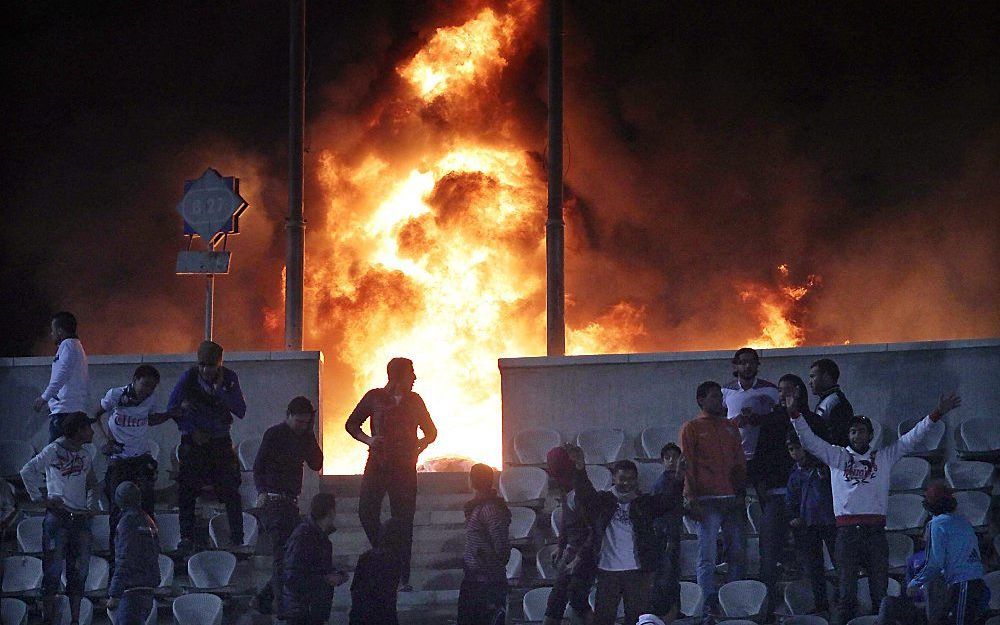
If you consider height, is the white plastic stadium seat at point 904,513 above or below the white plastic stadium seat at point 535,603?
above

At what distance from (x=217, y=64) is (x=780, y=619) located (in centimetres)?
1335

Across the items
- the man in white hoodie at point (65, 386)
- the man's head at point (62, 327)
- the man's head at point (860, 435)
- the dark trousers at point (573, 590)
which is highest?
the man's head at point (62, 327)

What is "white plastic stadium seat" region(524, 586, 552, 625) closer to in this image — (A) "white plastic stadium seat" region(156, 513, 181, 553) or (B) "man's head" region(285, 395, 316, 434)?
(B) "man's head" region(285, 395, 316, 434)

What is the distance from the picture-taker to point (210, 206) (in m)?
15.0

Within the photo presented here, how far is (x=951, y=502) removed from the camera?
962cm

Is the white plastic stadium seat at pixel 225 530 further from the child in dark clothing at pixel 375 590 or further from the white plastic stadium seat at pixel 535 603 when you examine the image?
the child in dark clothing at pixel 375 590

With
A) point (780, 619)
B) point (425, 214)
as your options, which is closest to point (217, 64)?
point (425, 214)

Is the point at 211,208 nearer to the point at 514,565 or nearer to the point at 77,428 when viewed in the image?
the point at 77,428

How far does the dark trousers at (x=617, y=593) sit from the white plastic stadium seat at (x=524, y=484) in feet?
10.1

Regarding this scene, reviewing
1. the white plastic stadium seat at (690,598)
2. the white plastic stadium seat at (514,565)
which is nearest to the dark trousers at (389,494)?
the white plastic stadium seat at (514,565)

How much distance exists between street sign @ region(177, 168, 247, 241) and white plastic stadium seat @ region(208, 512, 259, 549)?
13.7 ft

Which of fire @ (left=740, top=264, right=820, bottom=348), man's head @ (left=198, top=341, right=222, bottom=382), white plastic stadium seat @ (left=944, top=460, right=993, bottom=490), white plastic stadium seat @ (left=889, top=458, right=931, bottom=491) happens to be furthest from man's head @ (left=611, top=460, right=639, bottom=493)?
fire @ (left=740, top=264, right=820, bottom=348)

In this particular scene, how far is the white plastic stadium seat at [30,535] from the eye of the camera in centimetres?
1196

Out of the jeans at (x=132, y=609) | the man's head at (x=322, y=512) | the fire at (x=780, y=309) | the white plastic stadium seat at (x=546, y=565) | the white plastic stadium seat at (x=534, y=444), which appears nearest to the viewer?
the man's head at (x=322, y=512)
